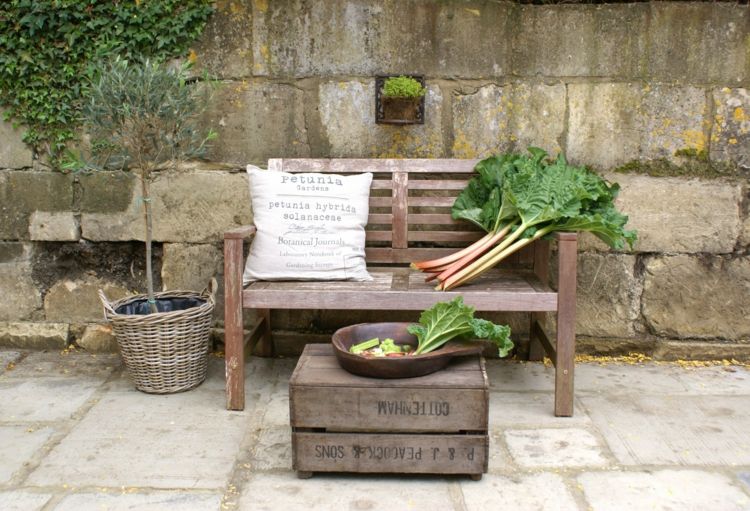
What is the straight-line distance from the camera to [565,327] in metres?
3.14

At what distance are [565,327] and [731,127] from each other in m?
1.63

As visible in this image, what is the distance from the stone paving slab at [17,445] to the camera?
2662 mm

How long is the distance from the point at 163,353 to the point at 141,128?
106 cm

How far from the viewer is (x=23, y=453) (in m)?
2.79

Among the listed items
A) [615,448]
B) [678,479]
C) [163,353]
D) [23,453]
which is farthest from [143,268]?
[678,479]

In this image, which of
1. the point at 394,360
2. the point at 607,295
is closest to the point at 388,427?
the point at 394,360

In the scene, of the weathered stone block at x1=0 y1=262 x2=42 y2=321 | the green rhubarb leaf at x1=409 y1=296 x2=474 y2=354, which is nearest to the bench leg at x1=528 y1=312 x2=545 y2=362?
the green rhubarb leaf at x1=409 y1=296 x2=474 y2=354

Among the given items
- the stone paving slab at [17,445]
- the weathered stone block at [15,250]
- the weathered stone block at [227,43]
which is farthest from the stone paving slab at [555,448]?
the weathered stone block at [15,250]

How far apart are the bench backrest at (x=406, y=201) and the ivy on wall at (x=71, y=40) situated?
92 centimetres

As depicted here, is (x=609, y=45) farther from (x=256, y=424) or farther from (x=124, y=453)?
(x=124, y=453)

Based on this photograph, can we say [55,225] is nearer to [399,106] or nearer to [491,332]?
[399,106]

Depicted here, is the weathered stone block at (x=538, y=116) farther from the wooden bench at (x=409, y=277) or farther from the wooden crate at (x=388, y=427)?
the wooden crate at (x=388, y=427)

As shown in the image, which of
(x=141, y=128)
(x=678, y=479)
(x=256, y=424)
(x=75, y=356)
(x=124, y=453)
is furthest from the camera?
(x=75, y=356)

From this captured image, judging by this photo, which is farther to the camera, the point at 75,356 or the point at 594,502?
the point at 75,356
